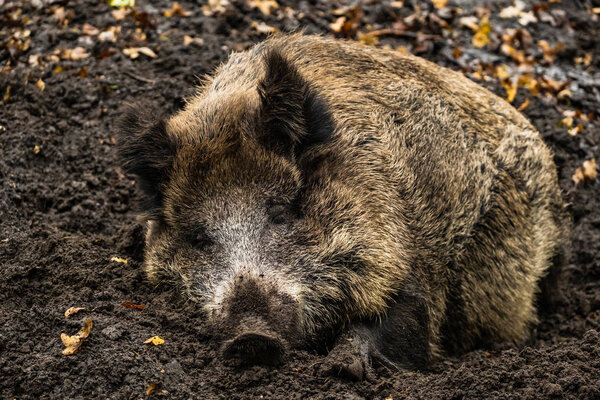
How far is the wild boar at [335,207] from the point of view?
4672 millimetres

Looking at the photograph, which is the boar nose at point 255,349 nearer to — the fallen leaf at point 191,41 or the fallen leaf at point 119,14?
the fallen leaf at point 191,41

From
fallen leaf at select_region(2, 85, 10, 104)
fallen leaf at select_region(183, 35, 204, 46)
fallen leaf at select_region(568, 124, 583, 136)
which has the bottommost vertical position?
fallen leaf at select_region(568, 124, 583, 136)

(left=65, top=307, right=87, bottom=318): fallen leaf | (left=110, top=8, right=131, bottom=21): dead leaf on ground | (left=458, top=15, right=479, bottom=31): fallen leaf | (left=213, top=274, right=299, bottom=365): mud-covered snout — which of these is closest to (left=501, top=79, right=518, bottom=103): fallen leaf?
(left=458, top=15, right=479, bottom=31): fallen leaf

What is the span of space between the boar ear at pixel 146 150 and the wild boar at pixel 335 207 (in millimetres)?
11

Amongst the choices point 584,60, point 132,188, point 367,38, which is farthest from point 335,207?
point 584,60

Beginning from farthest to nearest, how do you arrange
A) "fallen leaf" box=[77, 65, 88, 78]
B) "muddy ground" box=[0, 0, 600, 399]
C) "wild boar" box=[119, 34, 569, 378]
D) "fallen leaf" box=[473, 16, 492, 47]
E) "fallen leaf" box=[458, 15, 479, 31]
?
"fallen leaf" box=[458, 15, 479, 31] → "fallen leaf" box=[473, 16, 492, 47] → "fallen leaf" box=[77, 65, 88, 78] → "wild boar" box=[119, 34, 569, 378] → "muddy ground" box=[0, 0, 600, 399]

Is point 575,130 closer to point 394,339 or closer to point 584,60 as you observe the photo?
point 584,60

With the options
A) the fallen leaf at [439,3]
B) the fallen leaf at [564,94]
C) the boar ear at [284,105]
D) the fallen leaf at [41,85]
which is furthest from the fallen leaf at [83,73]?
the fallen leaf at [564,94]

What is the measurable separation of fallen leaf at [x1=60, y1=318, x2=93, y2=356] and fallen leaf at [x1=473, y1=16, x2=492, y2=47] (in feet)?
20.6

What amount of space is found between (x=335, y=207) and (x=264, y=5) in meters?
4.51

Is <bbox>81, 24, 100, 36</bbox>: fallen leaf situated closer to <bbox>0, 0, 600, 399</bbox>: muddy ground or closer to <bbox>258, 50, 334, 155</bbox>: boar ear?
<bbox>0, 0, 600, 399</bbox>: muddy ground

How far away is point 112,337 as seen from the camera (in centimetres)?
446

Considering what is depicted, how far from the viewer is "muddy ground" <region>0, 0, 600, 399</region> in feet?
14.0

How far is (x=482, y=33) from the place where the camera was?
357 inches
